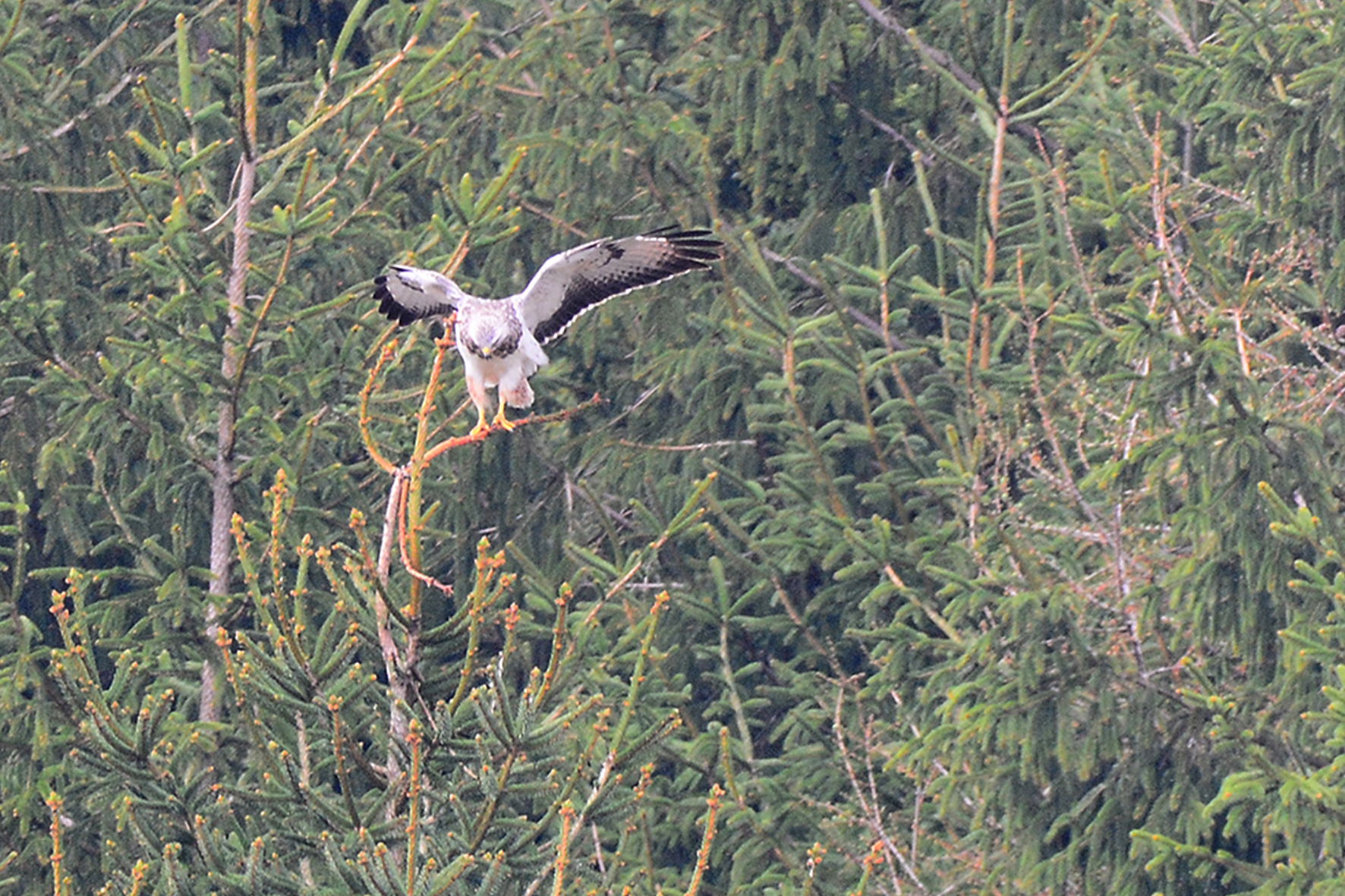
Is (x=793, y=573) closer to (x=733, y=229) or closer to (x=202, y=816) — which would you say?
(x=733, y=229)

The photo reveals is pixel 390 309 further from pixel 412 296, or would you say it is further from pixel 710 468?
pixel 710 468

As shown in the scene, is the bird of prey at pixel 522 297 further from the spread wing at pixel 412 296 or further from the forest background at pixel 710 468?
the forest background at pixel 710 468

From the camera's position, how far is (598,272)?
687 centimetres

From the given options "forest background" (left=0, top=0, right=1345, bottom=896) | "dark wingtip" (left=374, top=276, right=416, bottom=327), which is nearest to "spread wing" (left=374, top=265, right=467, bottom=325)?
"dark wingtip" (left=374, top=276, right=416, bottom=327)

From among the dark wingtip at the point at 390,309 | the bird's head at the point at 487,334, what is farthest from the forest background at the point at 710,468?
the bird's head at the point at 487,334

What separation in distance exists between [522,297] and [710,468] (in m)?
1.68

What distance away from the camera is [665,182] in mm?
9367

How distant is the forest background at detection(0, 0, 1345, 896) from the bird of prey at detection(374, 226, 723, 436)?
0.25 meters

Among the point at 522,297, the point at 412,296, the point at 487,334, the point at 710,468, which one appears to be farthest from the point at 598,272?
the point at 710,468

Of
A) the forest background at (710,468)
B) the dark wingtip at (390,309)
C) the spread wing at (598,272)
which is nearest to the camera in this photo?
the forest background at (710,468)

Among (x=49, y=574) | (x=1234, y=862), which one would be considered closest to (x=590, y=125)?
Result: (x=49, y=574)

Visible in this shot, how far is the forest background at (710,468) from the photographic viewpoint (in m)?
5.16

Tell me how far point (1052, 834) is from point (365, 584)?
10.4ft

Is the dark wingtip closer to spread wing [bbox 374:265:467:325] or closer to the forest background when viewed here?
spread wing [bbox 374:265:467:325]
